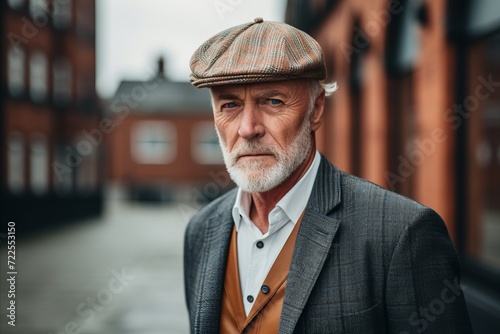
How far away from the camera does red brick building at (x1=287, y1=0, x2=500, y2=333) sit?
6.03 m

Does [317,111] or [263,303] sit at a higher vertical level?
[317,111]

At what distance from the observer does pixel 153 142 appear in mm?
39000

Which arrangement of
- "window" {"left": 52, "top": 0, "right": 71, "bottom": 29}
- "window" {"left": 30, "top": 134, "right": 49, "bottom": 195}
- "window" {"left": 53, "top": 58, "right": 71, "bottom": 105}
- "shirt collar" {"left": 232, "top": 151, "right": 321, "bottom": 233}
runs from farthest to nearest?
"window" {"left": 53, "top": 58, "right": 71, "bottom": 105} → "window" {"left": 52, "top": 0, "right": 71, "bottom": 29} → "window" {"left": 30, "top": 134, "right": 49, "bottom": 195} → "shirt collar" {"left": 232, "top": 151, "right": 321, "bottom": 233}

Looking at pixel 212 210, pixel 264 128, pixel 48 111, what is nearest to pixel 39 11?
pixel 48 111

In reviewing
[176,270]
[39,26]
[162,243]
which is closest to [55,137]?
[39,26]

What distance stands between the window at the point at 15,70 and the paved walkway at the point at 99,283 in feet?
15.2

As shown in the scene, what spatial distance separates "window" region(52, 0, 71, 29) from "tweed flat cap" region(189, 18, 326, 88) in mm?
20688

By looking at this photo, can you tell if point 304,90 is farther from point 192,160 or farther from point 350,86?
point 192,160

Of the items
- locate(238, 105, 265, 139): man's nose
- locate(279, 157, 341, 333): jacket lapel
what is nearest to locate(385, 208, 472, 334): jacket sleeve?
locate(279, 157, 341, 333): jacket lapel

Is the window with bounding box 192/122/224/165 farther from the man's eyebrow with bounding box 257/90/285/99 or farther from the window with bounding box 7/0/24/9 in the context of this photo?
the man's eyebrow with bounding box 257/90/285/99

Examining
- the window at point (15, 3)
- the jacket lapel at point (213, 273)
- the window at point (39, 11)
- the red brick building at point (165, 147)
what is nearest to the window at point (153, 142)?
the red brick building at point (165, 147)

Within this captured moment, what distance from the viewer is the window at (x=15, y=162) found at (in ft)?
60.5

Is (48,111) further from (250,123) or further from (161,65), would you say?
(161,65)

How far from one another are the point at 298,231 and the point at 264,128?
361 millimetres
